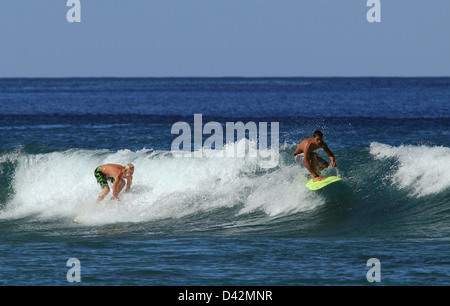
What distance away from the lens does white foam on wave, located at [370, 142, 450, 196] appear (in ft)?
51.0

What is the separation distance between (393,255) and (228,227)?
4.10 meters

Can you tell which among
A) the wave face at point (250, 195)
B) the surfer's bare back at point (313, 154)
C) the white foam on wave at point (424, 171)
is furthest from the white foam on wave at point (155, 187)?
the white foam on wave at point (424, 171)

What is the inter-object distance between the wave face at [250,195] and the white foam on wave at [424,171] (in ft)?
0.08

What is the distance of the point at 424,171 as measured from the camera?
53.0 ft

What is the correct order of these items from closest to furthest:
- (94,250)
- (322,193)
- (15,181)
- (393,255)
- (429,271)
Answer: (429,271)
(393,255)
(94,250)
(322,193)
(15,181)

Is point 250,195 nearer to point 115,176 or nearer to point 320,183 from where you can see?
point 320,183

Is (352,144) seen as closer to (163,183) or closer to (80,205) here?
(163,183)

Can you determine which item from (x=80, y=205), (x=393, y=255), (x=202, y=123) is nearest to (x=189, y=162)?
(x=80, y=205)

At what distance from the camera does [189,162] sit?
1853 centimetres

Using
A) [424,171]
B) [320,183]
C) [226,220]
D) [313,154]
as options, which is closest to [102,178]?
[226,220]

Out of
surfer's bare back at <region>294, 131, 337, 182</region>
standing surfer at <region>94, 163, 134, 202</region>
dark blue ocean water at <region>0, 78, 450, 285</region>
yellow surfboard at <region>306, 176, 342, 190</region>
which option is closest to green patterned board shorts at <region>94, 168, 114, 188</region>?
standing surfer at <region>94, 163, 134, 202</region>

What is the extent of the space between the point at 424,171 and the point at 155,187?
655 cm

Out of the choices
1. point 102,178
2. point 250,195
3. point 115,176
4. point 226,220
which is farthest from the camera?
point 250,195

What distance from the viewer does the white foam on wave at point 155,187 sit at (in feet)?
51.0
